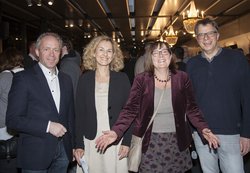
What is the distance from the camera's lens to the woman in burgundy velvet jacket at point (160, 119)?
250 centimetres

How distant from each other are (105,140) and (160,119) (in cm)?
48

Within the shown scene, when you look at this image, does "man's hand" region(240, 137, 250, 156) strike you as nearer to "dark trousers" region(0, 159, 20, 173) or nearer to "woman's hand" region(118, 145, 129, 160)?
"woman's hand" region(118, 145, 129, 160)

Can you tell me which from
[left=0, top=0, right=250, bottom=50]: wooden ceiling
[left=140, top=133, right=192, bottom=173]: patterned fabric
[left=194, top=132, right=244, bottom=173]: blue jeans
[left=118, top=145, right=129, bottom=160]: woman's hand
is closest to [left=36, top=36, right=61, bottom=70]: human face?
[left=118, top=145, right=129, bottom=160]: woman's hand

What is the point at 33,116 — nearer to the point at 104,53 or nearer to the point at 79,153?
the point at 79,153

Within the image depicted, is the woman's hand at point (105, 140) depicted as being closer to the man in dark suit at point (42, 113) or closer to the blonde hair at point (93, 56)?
the man in dark suit at point (42, 113)

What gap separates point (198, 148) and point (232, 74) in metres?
0.75

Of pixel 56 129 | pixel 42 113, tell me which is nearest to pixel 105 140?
pixel 56 129

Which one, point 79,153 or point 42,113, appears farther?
point 79,153

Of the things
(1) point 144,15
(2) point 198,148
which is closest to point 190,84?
(2) point 198,148

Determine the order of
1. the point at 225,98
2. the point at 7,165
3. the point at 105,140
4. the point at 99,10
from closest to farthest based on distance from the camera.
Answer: the point at 105,140, the point at 225,98, the point at 7,165, the point at 99,10

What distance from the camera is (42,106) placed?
234cm

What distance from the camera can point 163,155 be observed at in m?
2.51

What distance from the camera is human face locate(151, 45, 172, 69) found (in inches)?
98.7

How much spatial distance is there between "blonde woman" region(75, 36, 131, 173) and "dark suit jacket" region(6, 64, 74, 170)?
0.86ft
